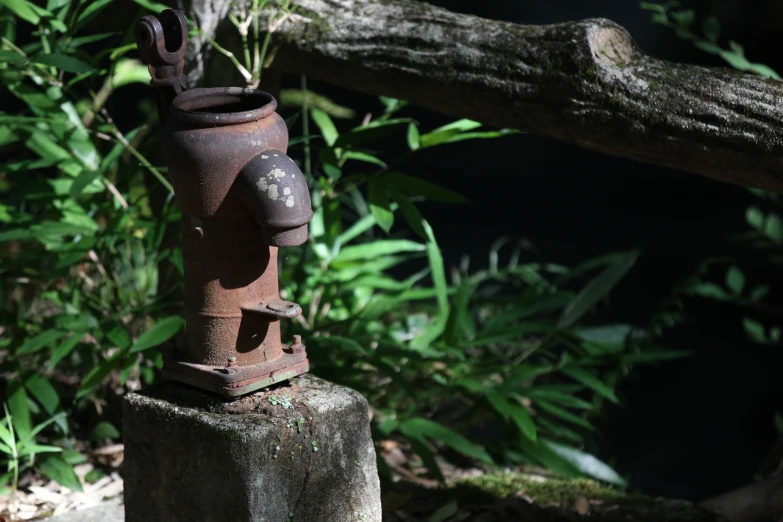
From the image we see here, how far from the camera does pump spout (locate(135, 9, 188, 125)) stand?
175 cm

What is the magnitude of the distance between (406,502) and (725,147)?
1226 millimetres

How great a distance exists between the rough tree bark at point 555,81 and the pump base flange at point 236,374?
0.75 meters

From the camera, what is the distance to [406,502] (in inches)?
96.0

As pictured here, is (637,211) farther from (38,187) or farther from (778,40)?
(38,187)

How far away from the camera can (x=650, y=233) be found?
3.97m

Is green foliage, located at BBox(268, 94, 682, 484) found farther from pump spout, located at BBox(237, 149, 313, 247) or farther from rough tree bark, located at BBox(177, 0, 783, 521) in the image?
pump spout, located at BBox(237, 149, 313, 247)

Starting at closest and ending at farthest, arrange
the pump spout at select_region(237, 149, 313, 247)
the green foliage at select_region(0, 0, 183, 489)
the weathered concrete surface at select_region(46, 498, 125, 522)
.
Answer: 1. the pump spout at select_region(237, 149, 313, 247)
2. the weathered concrete surface at select_region(46, 498, 125, 522)
3. the green foliage at select_region(0, 0, 183, 489)

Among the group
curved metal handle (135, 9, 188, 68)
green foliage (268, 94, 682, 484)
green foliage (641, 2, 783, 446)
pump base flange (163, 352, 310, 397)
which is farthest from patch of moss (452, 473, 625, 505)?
curved metal handle (135, 9, 188, 68)

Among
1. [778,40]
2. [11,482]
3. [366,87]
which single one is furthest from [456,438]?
[778,40]

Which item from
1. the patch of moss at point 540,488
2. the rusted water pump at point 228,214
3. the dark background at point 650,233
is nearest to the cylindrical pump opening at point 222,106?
the rusted water pump at point 228,214

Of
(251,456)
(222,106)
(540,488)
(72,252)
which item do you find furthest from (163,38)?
(540,488)

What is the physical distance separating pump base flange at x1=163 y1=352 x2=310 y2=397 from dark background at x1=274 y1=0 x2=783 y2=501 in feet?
6.90

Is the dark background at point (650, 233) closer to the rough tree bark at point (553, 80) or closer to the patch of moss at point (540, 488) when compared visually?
the patch of moss at point (540, 488)

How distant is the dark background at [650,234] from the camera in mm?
3623
